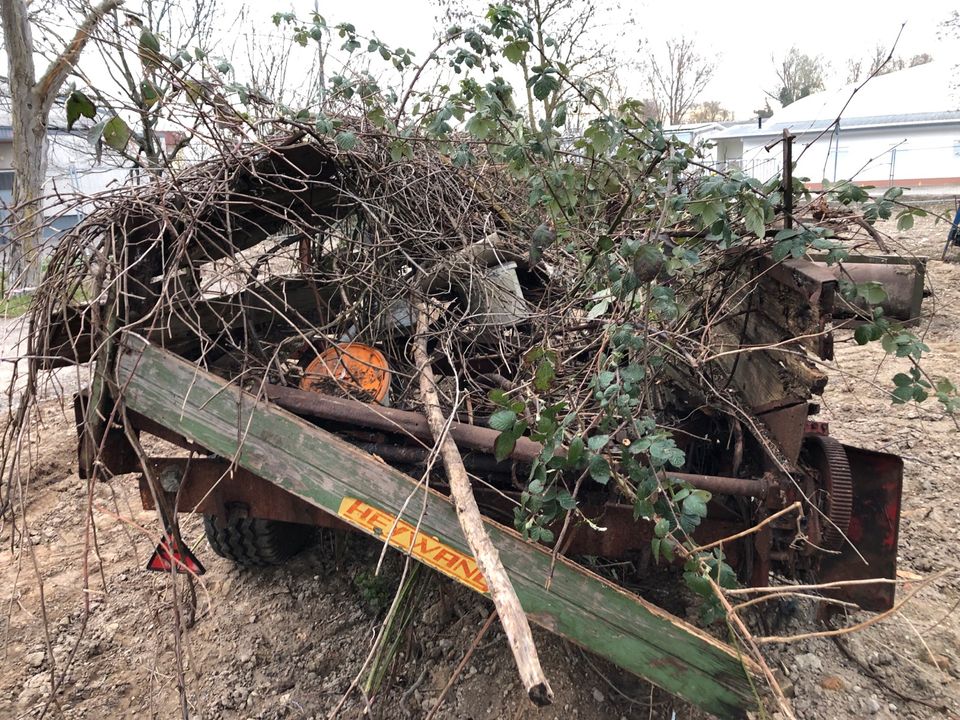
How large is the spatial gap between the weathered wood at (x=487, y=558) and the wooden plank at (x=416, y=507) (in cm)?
12

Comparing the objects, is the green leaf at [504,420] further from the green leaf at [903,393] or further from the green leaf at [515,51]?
the green leaf at [515,51]

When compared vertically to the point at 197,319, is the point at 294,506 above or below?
below

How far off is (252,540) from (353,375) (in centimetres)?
124

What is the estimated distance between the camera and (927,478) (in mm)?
4066

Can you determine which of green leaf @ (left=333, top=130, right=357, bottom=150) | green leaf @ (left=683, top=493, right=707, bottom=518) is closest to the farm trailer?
green leaf @ (left=333, top=130, right=357, bottom=150)

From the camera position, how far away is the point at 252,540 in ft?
10.5

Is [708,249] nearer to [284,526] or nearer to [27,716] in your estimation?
[284,526]

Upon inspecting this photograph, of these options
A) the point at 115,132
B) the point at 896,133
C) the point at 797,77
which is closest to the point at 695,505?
the point at 115,132

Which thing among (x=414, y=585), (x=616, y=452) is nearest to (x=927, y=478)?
(x=616, y=452)

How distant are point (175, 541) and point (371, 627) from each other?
3.60ft

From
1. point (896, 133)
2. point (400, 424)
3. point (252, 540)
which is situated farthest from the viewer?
point (896, 133)

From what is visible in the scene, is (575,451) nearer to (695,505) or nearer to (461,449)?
(695,505)

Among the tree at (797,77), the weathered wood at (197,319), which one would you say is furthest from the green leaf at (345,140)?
the tree at (797,77)

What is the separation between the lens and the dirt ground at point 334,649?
8.14 feet
